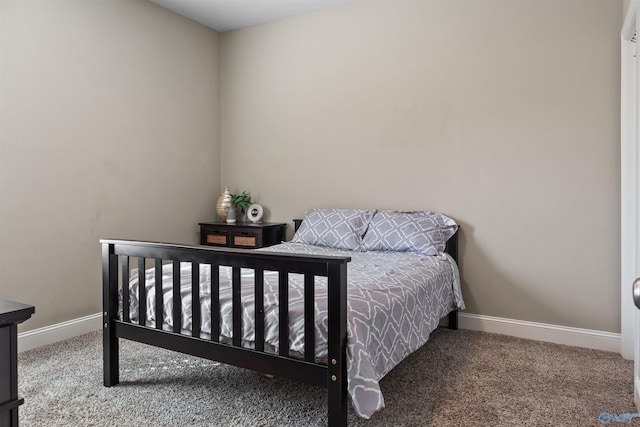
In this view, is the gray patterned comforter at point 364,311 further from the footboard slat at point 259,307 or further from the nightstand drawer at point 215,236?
the nightstand drawer at point 215,236

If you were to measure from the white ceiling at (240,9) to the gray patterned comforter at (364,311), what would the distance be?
7.60ft

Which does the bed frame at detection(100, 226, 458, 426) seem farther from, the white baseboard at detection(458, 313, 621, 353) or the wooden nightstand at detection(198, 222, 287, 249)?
the white baseboard at detection(458, 313, 621, 353)

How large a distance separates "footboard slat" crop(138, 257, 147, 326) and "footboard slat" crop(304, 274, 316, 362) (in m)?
0.95

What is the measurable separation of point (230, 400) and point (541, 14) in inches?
121

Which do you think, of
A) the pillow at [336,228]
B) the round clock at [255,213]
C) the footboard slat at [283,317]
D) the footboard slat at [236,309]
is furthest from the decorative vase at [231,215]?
the footboard slat at [283,317]

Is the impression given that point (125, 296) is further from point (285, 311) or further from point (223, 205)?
point (223, 205)

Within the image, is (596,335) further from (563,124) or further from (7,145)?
(7,145)

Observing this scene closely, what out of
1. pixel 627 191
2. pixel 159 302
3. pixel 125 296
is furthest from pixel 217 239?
pixel 627 191

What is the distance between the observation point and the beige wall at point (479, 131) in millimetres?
2885

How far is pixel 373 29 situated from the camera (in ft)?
11.8

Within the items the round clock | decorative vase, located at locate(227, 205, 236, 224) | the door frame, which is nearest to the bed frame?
decorative vase, located at locate(227, 205, 236, 224)

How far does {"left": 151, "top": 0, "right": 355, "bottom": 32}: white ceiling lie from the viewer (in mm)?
3688

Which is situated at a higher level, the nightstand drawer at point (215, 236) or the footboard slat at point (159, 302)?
the nightstand drawer at point (215, 236)

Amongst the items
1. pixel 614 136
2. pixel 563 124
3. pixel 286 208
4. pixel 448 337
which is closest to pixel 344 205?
pixel 286 208
